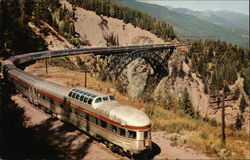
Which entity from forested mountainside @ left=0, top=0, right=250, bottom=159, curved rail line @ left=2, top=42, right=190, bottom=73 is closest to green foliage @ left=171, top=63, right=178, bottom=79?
forested mountainside @ left=0, top=0, right=250, bottom=159

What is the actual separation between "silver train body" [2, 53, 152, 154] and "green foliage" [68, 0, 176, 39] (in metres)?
105

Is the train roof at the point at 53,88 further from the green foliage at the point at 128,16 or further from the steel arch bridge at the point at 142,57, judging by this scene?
the green foliage at the point at 128,16

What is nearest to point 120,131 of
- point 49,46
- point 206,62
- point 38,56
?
point 38,56

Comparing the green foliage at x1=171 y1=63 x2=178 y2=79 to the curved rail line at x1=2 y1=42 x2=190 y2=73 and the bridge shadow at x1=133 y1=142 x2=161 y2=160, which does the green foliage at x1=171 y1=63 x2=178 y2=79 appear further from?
the bridge shadow at x1=133 y1=142 x2=161 y2=160

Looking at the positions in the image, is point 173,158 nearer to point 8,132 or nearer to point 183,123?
point 183,123

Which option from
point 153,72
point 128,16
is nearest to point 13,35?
point 153,72

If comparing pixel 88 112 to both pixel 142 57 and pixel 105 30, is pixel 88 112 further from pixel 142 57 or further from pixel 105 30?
pixel 105 30

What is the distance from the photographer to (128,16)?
13600cm

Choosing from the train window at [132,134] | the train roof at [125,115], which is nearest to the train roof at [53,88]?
the train roof at [125,115]

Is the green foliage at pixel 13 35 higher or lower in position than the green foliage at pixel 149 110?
higher

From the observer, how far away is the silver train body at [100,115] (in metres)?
17.2

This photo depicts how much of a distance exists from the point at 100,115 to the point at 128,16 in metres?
122

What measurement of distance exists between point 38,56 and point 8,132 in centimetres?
3880

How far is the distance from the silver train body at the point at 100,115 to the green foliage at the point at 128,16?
10478 cm
